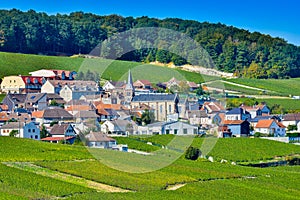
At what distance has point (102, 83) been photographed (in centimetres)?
7800

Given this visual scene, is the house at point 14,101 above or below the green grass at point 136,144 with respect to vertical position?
above

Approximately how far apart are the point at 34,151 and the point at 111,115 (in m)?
23.5

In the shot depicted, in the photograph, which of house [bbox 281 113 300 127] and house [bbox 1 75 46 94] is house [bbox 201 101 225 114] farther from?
house [bbox 1 75 46 94]

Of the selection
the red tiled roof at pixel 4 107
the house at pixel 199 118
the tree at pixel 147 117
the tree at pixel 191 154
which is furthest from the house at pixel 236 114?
the tree at pixel 191 154

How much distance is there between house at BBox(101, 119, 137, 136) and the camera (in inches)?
2010

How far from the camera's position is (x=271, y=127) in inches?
2362

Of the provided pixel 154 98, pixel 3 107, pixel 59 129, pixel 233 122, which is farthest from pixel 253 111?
pixel 59 129

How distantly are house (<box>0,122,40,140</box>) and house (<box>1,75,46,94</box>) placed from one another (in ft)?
73.9

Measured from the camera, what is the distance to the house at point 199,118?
56734mm

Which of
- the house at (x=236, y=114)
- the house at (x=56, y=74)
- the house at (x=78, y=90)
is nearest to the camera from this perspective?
the house at (x=236, y=114)

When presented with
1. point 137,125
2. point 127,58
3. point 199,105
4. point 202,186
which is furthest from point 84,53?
point 202,186

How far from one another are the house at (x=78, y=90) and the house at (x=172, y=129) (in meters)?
15.6

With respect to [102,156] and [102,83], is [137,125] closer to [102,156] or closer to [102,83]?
[102,156]

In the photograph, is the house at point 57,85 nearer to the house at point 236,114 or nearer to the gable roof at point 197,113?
the gable roof at point 197,113
